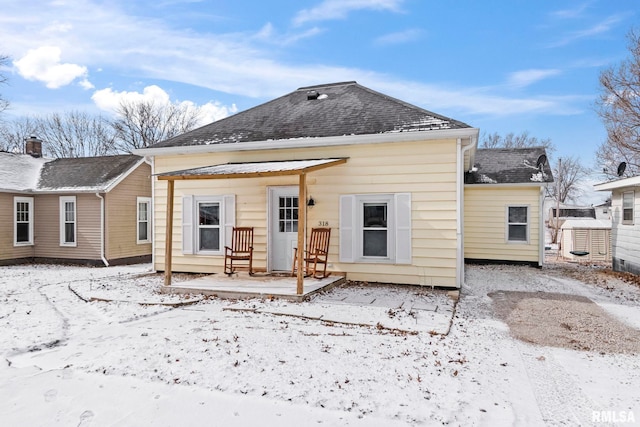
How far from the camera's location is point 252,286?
7059mm

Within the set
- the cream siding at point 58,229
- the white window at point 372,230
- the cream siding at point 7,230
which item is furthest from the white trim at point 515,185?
the cream siding at point 7,230

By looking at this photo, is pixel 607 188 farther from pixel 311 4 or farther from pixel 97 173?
pixel 97 173

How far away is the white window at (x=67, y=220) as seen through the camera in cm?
1288

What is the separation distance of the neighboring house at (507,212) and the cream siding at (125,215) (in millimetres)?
10977

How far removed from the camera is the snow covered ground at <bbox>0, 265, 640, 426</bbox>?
286 cm

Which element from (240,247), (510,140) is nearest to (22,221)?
(240,247)

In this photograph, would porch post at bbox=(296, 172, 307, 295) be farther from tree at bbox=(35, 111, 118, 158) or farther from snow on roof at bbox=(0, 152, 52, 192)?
tree at bbox=(35, 111, 118, 158)

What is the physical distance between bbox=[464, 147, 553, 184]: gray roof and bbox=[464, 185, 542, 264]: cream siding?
0.28 meters

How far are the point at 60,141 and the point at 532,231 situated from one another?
3189 centimetres

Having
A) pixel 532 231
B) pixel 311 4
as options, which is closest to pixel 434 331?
pixel 311 4

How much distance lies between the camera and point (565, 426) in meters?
2.68

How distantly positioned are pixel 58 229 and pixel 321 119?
1001cm

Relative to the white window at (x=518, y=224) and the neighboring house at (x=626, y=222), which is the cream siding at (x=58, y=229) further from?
the neighboring house at (x=626, y=222)

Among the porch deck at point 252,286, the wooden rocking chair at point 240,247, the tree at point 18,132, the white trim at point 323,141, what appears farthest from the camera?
the tree at point 18,132
